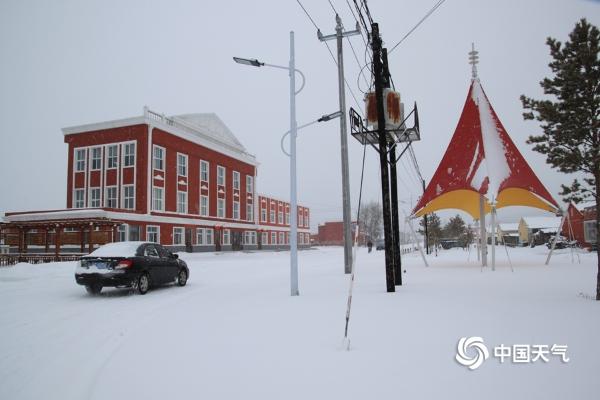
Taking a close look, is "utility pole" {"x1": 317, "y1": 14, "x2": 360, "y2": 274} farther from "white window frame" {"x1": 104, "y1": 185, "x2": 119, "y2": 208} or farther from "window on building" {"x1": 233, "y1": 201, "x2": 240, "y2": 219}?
"window on building" {"x1": 233, "y1": 201, "x2": 240, "y2": 219}

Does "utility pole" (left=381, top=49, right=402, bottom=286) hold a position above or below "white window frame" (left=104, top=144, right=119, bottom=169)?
below

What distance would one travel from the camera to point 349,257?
1747 centimetres

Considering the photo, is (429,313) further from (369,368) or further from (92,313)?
(92,313)

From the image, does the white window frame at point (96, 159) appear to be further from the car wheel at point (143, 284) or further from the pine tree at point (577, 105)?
the pine tree at point (577, 105)

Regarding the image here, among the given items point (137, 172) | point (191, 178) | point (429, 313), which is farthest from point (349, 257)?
point (191, 178)

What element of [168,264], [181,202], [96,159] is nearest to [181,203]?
[181,202]

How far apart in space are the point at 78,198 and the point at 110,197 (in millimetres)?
3895

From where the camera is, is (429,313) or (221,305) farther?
(221,305)

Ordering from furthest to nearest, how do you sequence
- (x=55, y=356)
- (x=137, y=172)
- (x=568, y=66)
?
(x=137, y=172) < (x=568, y=66) < (x=55, y=356)

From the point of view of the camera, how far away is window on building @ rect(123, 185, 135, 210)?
119 feet

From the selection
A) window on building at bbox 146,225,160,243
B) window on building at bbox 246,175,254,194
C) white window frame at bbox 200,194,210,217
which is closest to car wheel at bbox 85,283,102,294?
window on building at bbox 146,225,160,243

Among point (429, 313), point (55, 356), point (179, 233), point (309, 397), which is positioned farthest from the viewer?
point (179, 233)

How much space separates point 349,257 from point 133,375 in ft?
43.5

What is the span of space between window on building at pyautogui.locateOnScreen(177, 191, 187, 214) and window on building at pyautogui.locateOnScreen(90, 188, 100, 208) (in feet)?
23.0
